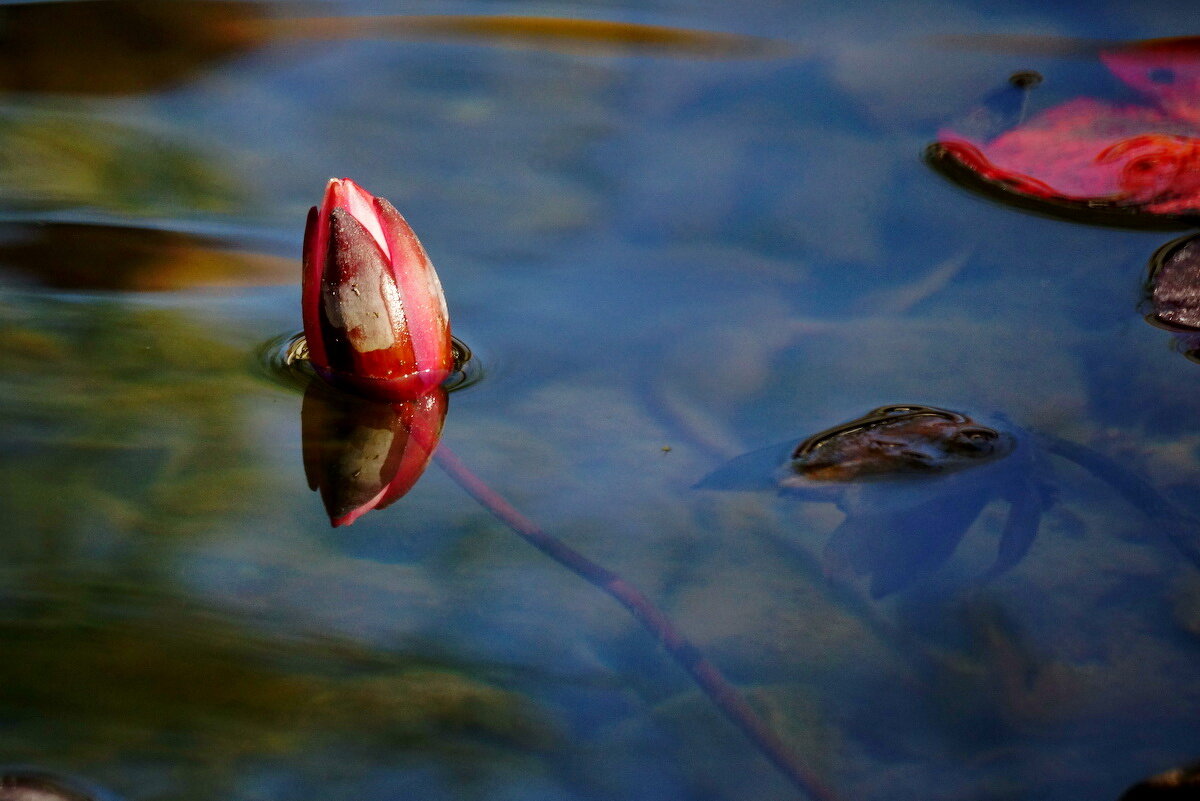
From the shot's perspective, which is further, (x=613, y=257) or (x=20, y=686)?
(x=613, y=257)

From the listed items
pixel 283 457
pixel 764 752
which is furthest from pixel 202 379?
pixel 764 752

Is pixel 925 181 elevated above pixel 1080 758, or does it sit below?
above

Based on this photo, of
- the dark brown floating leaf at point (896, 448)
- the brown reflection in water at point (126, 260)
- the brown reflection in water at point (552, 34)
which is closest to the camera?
the dark brown floating leaf at point (896, 448)

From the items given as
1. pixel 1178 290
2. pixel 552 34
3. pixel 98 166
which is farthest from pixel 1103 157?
pixel 98 166

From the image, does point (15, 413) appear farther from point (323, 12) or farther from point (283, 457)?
point (323, 12)

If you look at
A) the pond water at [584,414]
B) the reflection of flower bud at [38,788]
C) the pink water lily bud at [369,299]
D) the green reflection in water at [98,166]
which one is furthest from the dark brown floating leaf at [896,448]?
the green reflection in water at [98,166]

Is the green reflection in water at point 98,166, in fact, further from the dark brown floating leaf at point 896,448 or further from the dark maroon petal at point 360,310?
the dark brown floating leaf at point 896,448

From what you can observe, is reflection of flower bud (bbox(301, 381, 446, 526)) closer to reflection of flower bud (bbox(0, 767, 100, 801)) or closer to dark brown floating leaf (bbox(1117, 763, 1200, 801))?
reflection of flower bud (bbox(0, 767, 100, 801))
